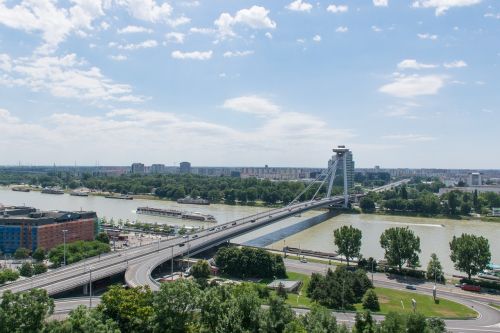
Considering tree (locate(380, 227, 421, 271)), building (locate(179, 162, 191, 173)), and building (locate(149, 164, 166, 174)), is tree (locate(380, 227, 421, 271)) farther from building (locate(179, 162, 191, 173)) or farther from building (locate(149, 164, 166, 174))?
building (locate(149, 164, 166, 174))

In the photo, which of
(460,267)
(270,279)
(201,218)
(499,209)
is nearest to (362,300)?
(270,279)

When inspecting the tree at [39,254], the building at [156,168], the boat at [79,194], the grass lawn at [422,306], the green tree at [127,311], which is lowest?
the grass lawn at [422,306]

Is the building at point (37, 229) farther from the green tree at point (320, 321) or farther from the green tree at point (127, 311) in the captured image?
the green tree at point (320, 321)

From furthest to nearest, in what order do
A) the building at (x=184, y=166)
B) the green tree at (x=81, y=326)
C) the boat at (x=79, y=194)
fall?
the building at (x=184, y=166)
the boat at (x=79, y=194)
the green tree at (x=81, y=326)

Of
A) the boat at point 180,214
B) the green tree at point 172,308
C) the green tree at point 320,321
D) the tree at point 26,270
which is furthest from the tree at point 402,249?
the boat at point 180,214

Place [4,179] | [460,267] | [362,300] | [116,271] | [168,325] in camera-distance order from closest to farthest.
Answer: [168,325]
[362,300]
[116,271]
[460,267]
[4,179]

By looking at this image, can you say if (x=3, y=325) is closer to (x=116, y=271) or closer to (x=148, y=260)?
(x=116, y=271)

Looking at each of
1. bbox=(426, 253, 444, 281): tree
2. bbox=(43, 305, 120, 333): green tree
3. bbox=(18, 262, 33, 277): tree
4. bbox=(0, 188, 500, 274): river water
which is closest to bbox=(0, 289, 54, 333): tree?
bbox=(43, 305, 120, 333): green tree

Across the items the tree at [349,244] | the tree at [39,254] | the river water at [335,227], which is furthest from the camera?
the river water at [335,227]
